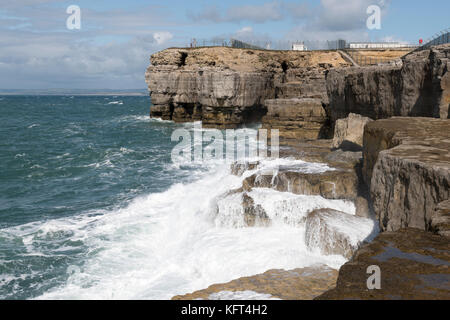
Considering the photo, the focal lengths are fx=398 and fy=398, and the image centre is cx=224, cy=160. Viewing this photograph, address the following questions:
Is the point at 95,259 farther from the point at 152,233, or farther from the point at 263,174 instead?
the point at 263,174

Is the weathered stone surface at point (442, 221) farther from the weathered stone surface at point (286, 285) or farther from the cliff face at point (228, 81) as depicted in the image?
the cliff face at point (228, 81)

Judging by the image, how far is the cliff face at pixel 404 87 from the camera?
12031mm

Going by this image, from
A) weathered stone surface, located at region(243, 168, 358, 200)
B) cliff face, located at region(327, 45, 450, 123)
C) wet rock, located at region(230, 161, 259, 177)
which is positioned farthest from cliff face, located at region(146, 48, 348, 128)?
weathered stone surface, located at region(243, 168, 358, 200)

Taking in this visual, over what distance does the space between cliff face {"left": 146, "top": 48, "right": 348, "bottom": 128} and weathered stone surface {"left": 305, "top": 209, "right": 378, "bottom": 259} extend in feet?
94.3

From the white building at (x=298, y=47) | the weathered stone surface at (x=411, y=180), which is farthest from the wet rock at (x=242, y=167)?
the white building at (x=298, y=47)

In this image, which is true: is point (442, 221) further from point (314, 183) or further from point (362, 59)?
point (362, 59)

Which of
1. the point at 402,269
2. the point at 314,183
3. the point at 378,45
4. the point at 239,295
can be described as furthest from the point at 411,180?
the point at 378,45

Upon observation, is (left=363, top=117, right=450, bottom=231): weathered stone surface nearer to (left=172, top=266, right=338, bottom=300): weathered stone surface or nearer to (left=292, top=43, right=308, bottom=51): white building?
(left=172, top=266, right=338, bottom=300): weathered stone surface

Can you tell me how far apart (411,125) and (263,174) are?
237 inches

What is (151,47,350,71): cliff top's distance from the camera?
43.8m

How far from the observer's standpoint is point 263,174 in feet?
48.6

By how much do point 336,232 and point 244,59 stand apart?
37.1 metres

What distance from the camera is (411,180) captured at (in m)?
6.13

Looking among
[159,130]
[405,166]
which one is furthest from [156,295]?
[159,130]
